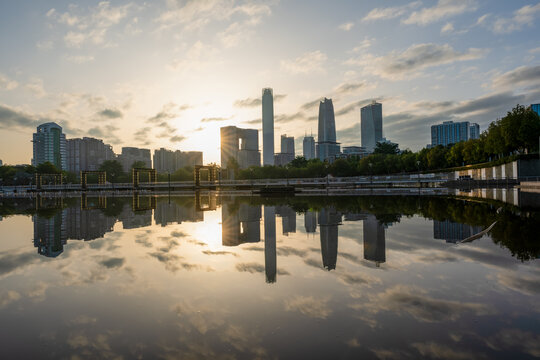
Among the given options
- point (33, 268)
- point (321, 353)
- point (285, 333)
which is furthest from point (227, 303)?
point (33, 268)

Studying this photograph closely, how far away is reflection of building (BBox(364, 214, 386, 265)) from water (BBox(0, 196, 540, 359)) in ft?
0.25

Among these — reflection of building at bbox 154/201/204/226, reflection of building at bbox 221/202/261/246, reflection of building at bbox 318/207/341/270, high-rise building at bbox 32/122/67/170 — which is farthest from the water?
high-rise building at bbox 32/122/67/170

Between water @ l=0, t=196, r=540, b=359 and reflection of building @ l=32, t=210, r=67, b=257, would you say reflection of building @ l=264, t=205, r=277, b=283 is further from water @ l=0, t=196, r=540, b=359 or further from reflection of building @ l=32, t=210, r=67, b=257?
reflection of building @ l=32, t=210, r=67, b=257

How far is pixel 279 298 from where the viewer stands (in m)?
5.40

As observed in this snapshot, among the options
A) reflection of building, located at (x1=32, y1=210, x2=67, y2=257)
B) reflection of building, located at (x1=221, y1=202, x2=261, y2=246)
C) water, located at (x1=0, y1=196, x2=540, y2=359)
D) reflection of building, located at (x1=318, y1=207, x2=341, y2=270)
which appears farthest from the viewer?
reflection of building, located at (x1=221, y1=202, x2=261, y2=246)

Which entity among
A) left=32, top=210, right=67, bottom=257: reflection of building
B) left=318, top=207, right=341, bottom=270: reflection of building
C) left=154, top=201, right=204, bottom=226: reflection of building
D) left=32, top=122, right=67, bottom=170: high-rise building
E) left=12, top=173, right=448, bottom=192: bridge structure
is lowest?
left=154, top=201, right=204, bottom=226: reflection of building

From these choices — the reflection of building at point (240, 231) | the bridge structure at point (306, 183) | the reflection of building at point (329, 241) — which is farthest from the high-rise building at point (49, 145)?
the reflection of building at point (329, 241)

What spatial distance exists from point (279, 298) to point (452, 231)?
894cm

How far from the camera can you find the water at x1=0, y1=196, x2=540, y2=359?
3869 mm

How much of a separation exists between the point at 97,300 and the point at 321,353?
4145mm

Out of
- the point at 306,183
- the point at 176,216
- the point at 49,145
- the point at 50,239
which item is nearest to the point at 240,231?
the point at 50,239

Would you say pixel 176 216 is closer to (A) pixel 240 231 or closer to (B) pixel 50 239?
(A) pixel 240 231

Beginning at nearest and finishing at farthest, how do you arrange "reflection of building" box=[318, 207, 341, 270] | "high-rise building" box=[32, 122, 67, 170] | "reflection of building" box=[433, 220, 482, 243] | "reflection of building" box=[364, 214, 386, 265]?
"reflection of building" box=[318, 207, 341, 270] < "reflection of building" box=[364, 214, 386, 265] < "reflection of building" box=[433, 220, 482, 243] < "high-rise building" box=[32, 122, 67, 170]

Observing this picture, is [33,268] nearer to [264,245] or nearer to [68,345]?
[68,345]
